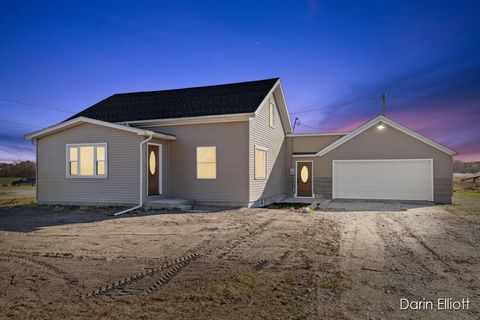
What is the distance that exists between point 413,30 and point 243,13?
28.2ft

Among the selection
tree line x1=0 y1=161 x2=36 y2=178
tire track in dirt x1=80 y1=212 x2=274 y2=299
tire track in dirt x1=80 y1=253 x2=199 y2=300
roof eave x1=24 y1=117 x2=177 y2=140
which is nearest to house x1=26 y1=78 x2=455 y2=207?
roof eave x1=24 y1=117 x2=177 y2=140

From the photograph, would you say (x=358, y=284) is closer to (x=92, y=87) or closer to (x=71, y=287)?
(x=71, y=287)

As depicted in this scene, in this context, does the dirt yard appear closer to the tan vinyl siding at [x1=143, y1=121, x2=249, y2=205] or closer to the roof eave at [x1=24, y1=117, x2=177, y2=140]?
the tan vinyl siding at [x1=143, y1=121, x2=249, y2=205]

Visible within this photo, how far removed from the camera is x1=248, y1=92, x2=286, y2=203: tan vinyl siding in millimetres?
13883

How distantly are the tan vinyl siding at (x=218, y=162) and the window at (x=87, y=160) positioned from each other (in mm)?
2804

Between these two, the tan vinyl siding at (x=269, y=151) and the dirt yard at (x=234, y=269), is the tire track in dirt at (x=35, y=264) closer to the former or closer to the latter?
the dirt yard at (x=234, y=269)

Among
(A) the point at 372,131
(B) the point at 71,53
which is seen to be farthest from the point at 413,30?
(B) the point at 71,53

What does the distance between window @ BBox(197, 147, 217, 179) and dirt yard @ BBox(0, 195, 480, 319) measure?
4315 millimetres

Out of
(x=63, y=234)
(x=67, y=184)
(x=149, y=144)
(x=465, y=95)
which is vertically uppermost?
(x=465, y=95)

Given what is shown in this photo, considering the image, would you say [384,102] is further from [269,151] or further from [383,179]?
[269,151]

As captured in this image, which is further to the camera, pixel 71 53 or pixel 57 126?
pixel 71 53

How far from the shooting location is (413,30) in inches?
619

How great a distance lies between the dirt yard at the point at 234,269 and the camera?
3.61 meters

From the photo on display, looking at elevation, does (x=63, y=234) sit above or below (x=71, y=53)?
below
